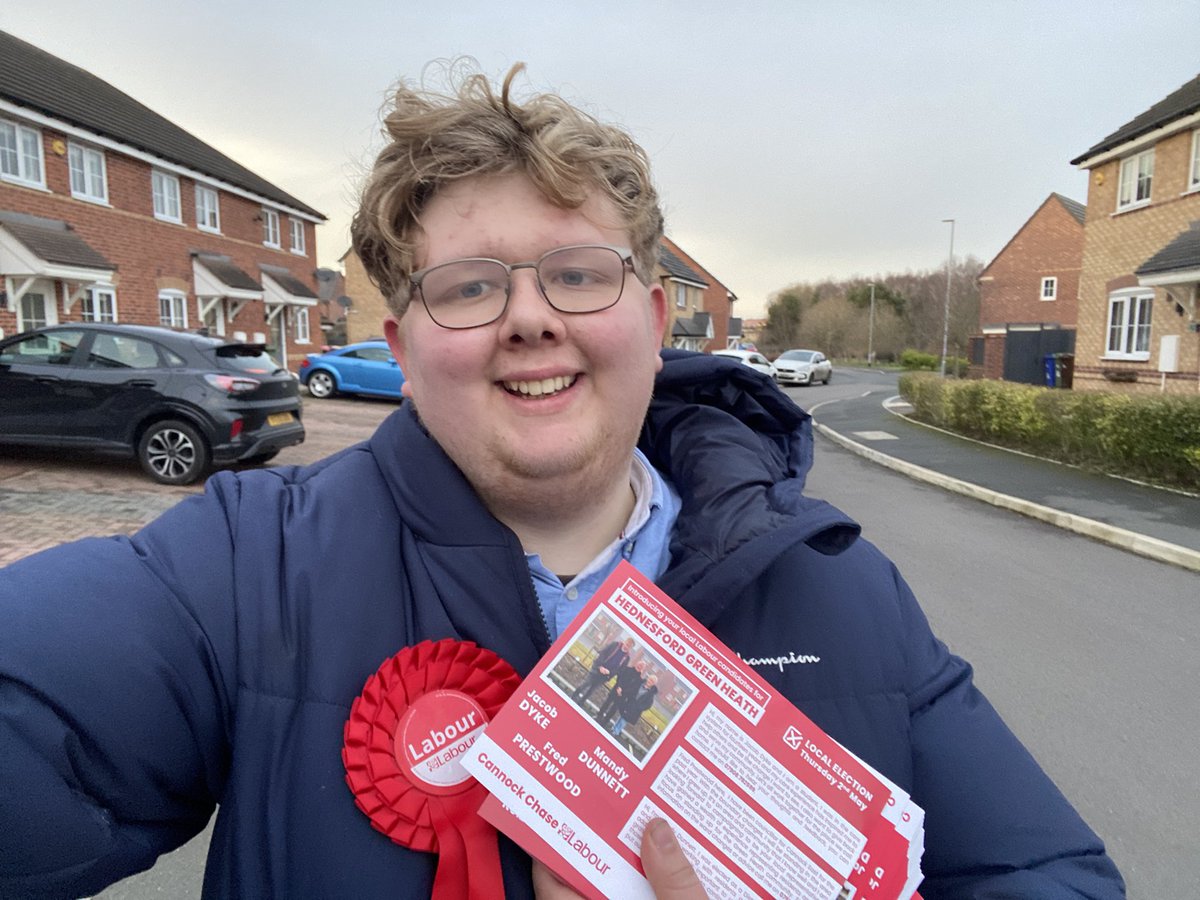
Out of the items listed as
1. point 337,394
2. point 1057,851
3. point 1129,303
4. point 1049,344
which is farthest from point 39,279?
point 1049,344

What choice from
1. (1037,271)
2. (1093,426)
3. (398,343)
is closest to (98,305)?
(398,343)

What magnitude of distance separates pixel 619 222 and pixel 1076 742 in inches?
149

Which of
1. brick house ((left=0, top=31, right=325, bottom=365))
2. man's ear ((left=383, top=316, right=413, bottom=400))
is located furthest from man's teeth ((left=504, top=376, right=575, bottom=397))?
brick house ((left=0, top=31, right=325, bottom=365))

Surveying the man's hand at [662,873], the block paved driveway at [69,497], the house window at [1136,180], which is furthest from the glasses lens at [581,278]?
the house window at [1136,180]

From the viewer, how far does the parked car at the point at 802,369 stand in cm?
3712

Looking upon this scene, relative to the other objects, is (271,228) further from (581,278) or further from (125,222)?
(581,278)

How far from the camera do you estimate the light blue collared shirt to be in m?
1.48

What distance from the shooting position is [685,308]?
54.1 meters

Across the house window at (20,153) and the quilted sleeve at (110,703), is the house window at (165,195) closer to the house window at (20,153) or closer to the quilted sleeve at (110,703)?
the house window at (20,153)

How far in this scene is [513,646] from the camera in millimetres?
1314

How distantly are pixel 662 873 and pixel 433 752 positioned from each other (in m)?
0.40

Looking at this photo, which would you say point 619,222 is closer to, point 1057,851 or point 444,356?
point 444,356

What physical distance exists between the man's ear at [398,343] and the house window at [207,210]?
24.6 m

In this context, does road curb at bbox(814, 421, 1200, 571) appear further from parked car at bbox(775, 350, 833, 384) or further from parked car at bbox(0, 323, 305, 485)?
parked car at bbox(775, 350, 833, 384)
